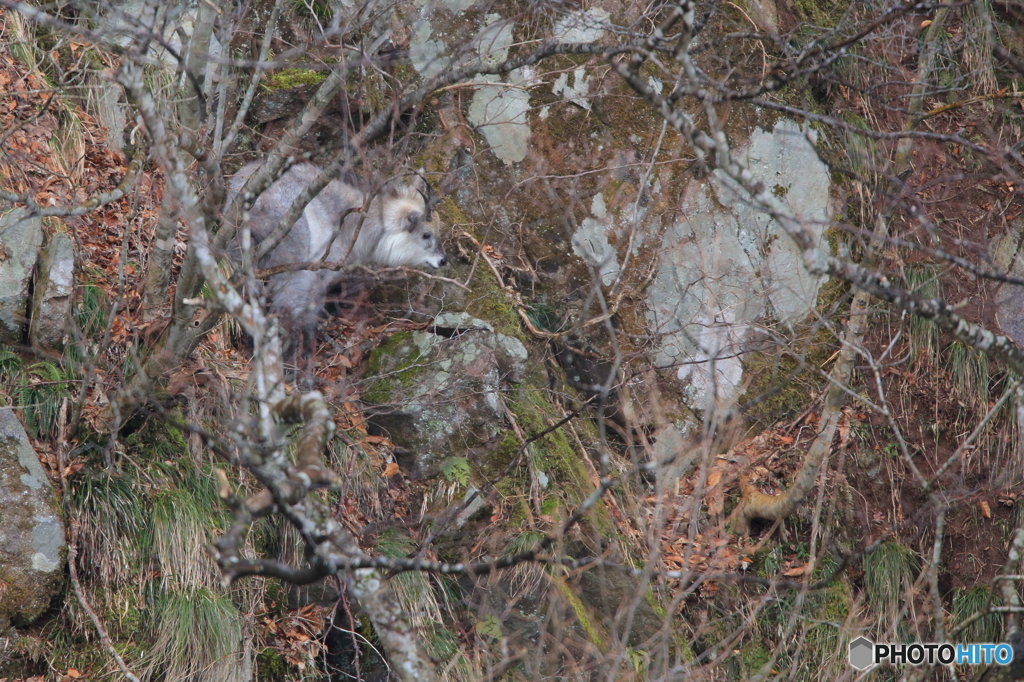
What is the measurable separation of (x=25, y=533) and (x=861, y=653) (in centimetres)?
503

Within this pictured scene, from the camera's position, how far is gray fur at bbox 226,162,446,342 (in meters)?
5.27

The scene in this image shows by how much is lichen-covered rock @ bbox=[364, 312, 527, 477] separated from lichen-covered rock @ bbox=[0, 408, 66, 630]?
1.88 m

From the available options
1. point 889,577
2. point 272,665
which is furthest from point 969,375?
point 272,665

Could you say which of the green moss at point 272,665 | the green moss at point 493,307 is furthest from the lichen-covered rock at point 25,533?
the green moss at point 493,307

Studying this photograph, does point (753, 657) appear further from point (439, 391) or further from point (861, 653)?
point (439, 391)

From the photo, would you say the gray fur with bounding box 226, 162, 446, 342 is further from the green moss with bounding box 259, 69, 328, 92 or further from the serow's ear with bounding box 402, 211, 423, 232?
the green moss with bounding box 259, 69, 328, 92

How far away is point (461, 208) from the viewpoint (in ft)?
20.5

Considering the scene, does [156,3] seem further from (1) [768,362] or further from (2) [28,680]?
(1) [768,362]

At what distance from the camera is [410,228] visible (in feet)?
19.7

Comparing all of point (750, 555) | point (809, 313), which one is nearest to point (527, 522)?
point (750, 555)

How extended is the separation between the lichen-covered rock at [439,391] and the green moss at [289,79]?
221cm

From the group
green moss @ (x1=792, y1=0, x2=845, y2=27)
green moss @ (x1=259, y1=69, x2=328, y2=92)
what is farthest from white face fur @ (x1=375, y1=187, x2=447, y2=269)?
green moss @ (x1=792, y1=0, x2=845, y2=27)

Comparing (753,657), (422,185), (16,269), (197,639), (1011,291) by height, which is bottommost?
(753,657)

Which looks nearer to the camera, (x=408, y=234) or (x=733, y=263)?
(x=408, y=234)
